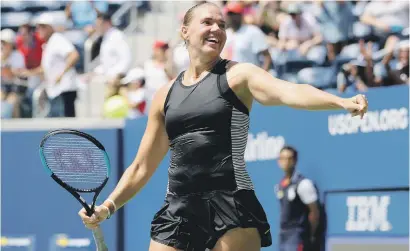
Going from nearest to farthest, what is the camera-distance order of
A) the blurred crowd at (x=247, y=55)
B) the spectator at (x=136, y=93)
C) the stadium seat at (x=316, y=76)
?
the blurred crowd at (x=247, y=55) < the stadium seat at (x=316, y=76) < the spectator at (x=136, y=93)

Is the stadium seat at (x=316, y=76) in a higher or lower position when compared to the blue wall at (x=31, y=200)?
higher

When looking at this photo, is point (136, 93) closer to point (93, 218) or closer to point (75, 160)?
point (75, 160)

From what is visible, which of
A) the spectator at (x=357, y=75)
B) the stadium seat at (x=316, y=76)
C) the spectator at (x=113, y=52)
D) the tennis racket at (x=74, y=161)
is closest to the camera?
the tennis racket at (x=74, y=161)

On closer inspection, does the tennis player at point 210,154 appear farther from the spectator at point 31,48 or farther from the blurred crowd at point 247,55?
the spectator at point 31,48

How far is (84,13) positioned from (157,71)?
9.78ft

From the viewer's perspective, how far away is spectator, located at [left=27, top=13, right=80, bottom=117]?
40.9 ft

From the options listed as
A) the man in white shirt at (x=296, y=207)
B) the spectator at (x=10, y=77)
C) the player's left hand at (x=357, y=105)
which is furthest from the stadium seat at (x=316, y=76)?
the player's left hand at (x=357, y=105)

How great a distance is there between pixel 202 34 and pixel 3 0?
1189 centimetres

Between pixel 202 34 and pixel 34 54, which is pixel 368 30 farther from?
pixel 202 34

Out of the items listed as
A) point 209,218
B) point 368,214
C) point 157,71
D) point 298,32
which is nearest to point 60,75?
point 157,71

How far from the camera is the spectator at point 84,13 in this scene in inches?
579

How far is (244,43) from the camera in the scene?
36.3ft

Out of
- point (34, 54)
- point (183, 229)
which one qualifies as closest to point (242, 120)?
point (183, 229)

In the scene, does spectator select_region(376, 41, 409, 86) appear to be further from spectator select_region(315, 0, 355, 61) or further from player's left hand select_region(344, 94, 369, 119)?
player's left hand select_region(344, 94, 369, 119)
